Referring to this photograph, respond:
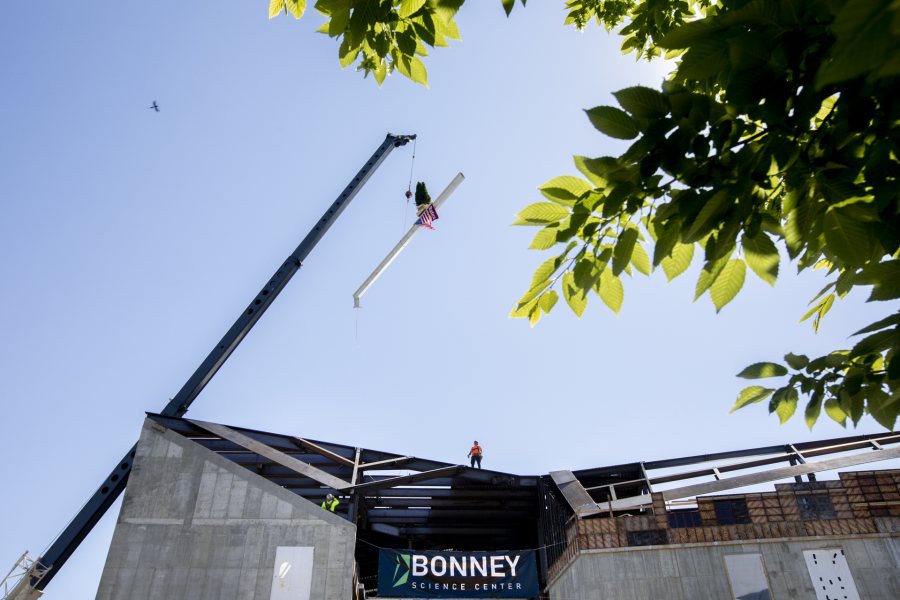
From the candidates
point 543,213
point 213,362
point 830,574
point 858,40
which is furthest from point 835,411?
point 213,362

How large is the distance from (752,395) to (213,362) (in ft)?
97.5

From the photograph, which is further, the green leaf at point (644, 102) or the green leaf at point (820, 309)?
the green leaf at point (820, 309)

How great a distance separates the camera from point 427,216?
2700 centimetres

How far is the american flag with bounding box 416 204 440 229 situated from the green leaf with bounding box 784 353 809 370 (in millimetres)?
24505

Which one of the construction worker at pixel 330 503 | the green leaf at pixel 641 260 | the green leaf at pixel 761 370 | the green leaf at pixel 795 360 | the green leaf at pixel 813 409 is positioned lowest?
the green leaf at pixel 813 409

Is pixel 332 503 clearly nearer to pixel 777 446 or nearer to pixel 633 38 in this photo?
pixel 777 446

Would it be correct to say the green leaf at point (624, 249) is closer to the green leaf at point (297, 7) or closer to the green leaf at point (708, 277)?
the green leaf at point (708, 277)

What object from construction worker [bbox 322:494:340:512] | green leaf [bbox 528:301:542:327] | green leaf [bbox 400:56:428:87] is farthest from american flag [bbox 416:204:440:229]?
green leaf [bbox 528:301:542:327]

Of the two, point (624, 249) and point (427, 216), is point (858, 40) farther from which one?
point (427, 216)

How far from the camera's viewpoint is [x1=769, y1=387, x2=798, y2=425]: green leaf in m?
2.55

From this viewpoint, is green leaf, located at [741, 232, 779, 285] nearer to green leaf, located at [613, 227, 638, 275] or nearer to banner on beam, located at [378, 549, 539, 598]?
green leaf, located at [613, 227, 638, 275]

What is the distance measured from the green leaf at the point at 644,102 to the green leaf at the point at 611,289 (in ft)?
2.52

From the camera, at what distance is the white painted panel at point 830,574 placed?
15.3 metres

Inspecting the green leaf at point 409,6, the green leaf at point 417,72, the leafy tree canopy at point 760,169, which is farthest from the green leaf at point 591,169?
the green leaf at point 417,72
